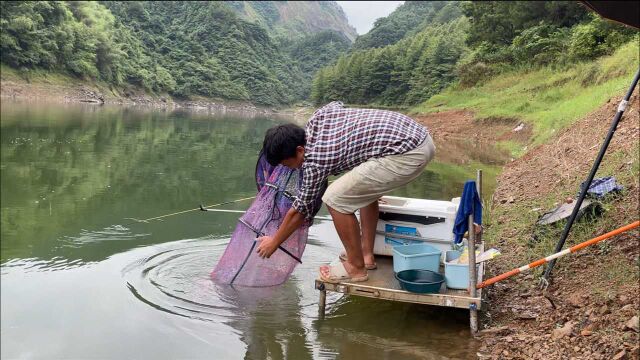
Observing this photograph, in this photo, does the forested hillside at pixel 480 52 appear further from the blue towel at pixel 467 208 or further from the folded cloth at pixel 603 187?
the blue towel at pixel 467 208

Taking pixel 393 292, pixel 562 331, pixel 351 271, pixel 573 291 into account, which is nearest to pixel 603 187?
pixel 573 291

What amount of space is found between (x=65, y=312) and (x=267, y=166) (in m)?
2.24

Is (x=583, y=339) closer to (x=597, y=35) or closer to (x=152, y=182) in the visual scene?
(x=152, y=182)

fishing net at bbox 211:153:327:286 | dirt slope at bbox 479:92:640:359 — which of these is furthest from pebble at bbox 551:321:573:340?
fishing net at bbox 211:153:327:286

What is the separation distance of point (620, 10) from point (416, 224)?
8.40 ft

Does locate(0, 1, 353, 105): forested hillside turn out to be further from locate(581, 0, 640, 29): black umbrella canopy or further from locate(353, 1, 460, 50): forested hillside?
locate(581, 0, 640, 29): black umbrella canopy

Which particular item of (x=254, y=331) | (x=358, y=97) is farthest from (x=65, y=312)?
(x=358, y=97)

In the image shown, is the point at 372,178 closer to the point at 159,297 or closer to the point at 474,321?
the point at 474,321

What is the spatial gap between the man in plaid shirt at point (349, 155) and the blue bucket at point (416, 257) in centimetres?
46

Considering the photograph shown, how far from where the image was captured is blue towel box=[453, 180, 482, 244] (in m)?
4.14

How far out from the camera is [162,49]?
11644 cm

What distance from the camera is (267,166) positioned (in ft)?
18.5

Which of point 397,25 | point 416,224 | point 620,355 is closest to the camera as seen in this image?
point 620,355

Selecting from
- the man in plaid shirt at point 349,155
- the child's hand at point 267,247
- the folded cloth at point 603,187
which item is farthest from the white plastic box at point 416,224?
the folded cloth at point 603,187
